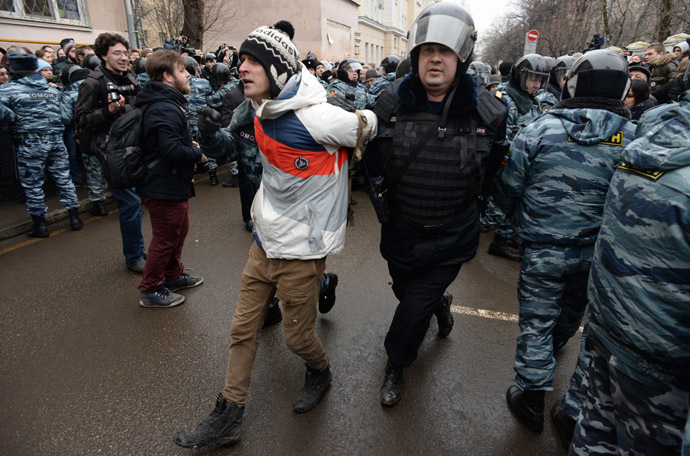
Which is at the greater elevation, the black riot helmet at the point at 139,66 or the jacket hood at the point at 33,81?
the black riot helmet at the point at 139,66

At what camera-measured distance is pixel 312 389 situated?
265cm

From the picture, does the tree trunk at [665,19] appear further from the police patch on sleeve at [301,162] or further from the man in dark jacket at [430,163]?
the police patch on sleeve at [301,162]

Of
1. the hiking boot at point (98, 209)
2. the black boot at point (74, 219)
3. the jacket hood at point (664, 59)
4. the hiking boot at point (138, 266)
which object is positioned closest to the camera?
the hiking boot at point (138, 266)

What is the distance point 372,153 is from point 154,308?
2561 mm

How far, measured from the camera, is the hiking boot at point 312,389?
2.58 meters

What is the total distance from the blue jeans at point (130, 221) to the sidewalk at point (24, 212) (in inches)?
87.6

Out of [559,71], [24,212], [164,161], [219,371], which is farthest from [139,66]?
[559,71]

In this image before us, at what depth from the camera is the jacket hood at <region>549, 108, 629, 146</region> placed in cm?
209

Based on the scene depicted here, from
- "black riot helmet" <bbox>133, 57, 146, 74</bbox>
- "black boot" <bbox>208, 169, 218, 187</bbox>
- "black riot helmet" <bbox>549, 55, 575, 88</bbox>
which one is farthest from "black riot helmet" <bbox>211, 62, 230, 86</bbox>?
"black riot helmet" <bbox>549, 55, 575, 88</bbox>

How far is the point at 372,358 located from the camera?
309 cm

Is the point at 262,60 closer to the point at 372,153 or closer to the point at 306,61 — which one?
the point at 372,153

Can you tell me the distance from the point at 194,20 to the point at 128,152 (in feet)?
41.5

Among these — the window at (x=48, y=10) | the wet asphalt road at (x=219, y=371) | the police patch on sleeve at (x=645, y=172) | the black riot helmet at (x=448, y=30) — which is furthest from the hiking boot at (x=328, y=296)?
the window at (x=48, y=10)

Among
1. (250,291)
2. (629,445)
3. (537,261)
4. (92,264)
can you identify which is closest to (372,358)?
(250,291)
